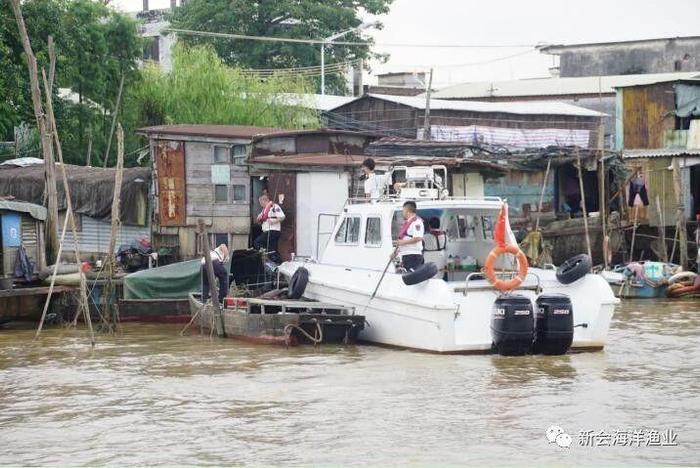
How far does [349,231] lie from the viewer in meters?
19.3

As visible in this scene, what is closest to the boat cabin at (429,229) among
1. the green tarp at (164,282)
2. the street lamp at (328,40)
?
the green tarp at (164,282)

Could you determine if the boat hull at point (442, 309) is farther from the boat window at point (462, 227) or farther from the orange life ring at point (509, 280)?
the boat window at point (462, 227)

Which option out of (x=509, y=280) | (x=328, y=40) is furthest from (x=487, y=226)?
(x=328, y=40)

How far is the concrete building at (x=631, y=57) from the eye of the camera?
51.7 metres

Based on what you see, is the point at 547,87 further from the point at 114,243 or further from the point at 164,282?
the point at 114,243

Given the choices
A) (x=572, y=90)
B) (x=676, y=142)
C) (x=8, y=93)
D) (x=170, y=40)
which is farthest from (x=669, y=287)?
(x=170, y=40)

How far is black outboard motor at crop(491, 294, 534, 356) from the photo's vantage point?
635 inches

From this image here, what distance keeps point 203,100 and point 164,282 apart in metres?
14.7

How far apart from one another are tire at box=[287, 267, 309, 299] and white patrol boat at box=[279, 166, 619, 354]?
5 centimetres

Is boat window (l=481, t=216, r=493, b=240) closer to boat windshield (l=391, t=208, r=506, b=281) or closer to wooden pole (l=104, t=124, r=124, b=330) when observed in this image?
boat windshield (l=391, t=208, r=506, b=281)

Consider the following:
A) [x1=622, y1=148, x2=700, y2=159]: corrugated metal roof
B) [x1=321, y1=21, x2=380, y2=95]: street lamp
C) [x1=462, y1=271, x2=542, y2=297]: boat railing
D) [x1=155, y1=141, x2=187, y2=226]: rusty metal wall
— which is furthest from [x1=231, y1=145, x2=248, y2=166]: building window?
[x1=321, y1=21, x2=380, y2=95]: street lamp

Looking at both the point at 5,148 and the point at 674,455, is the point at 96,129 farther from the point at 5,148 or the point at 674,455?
the point at 674,455

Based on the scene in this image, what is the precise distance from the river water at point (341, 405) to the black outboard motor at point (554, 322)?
0.96 feet

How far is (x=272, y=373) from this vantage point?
53.6 feet
